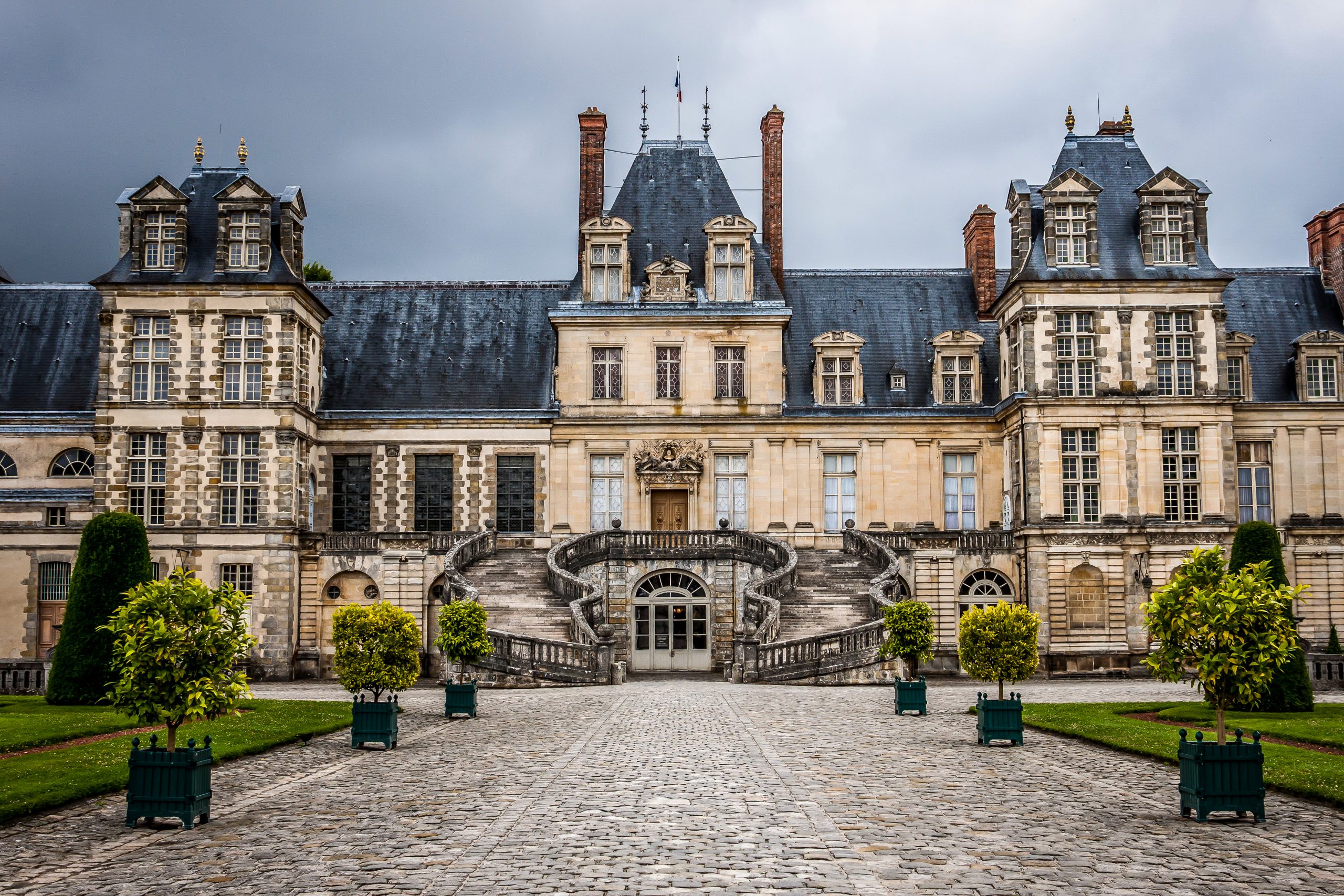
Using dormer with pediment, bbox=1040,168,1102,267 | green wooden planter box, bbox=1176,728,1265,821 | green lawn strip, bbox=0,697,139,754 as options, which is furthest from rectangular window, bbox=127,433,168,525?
green wooden planter box, bbox=1176,728,1265,821

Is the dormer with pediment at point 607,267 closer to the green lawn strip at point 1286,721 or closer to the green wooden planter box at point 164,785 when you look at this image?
the green lawn strip at point 1286,721

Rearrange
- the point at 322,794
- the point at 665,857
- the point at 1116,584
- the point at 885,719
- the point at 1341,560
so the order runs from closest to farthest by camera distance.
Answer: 1. the point at 665,857
2. the point at 322,794
3. the point at 885,719
4. the point at 1116,584
5. the point at 1341,560

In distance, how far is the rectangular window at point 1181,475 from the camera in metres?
39.1

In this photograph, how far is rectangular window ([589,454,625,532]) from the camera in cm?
4212

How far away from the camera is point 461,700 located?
24.0 m

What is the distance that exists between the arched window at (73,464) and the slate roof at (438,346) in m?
7.77

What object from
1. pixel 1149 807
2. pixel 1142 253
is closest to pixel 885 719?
pixel 1149 807

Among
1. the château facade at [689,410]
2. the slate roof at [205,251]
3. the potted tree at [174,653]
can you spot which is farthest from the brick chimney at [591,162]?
the potted tree at [174,653]

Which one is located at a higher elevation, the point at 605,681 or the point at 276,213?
the point at 276,213

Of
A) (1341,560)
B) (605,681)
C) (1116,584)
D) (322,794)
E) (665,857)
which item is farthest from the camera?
(1341,560)

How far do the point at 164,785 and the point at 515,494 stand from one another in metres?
29.4

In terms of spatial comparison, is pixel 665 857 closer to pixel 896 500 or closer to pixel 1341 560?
pixel 896 500

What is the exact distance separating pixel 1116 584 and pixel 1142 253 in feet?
34.0

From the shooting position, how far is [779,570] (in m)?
36.2
